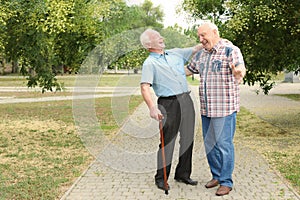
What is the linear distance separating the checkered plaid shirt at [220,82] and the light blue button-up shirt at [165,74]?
291 mm

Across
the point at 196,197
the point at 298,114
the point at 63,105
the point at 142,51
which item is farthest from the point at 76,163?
the point at 63,105

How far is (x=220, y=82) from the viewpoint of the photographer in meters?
5.66

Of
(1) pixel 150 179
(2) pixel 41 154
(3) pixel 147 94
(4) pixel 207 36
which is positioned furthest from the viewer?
(2) pixel 41 154

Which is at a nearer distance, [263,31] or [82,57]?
[263,31]

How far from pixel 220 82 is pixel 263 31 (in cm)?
535

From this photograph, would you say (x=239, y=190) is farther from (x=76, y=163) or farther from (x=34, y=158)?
(x=34, y=158)

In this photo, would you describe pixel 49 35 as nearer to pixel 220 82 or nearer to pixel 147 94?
pixel 147 94

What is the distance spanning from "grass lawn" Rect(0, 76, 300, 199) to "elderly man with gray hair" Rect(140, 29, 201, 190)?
0.91 metres

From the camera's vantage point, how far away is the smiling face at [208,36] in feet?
18.5

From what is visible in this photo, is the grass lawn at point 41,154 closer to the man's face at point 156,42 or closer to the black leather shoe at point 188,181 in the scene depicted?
the black leather shoe at point 188,181

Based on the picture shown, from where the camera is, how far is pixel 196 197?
18.6ft

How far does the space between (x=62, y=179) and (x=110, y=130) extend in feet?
17.9

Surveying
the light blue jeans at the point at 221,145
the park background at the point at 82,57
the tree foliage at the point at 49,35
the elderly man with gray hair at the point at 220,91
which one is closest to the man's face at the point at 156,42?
the elderly man with gray hair at the point at 220,91

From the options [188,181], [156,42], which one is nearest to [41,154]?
[188,181]
